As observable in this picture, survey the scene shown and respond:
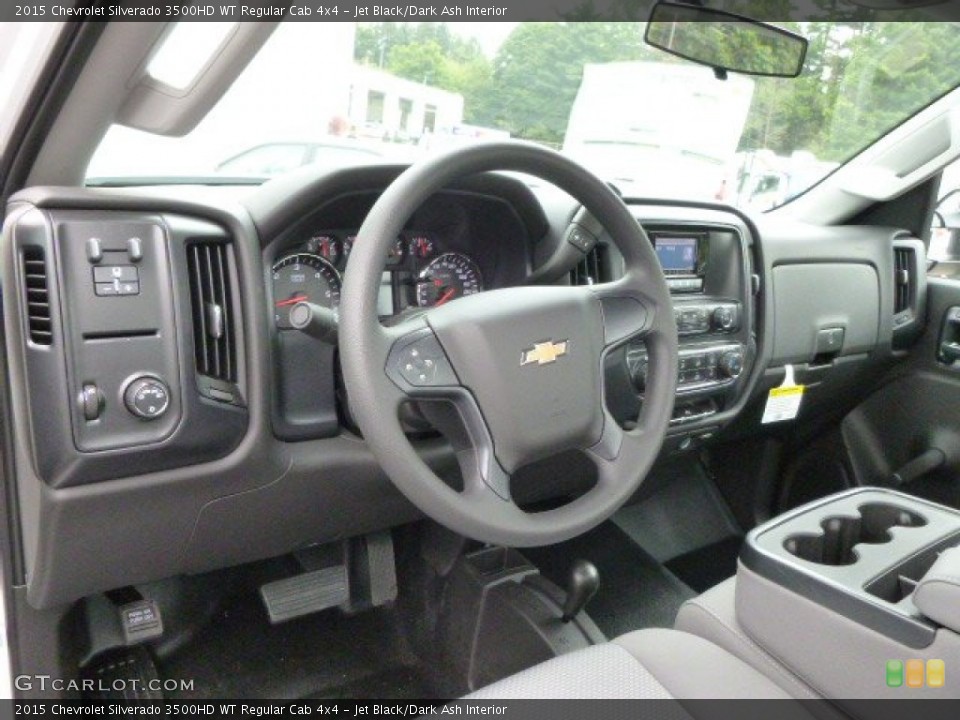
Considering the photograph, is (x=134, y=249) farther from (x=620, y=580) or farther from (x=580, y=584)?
(x=620, y=580)

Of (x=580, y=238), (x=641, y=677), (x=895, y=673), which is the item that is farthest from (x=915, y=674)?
(x=580, y=238)

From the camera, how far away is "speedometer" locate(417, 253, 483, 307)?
169cm

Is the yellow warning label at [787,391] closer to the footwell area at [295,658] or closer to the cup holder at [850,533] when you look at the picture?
the cup holder at [850,533]

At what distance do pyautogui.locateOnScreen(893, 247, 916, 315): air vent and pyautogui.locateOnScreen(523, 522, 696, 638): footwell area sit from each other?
1.13m

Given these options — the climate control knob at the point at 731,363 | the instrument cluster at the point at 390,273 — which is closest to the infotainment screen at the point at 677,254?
the climate control knob at the point at 731,363

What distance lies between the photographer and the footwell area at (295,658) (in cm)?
195

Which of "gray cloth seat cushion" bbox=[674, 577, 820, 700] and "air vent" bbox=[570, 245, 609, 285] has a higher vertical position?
"air vent" bbox=[570, 245, 609, 285]

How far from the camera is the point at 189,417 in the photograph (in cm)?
134

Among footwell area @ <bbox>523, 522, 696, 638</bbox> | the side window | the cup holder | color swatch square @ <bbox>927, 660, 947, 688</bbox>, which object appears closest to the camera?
color swatch square @ <bbox>927, 660, 947, 688</bbox>

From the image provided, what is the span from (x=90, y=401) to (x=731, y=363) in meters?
1.49

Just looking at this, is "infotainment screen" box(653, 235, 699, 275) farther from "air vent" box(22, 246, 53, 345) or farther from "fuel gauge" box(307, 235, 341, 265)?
"air vent" box(22, 246, 53, 345)

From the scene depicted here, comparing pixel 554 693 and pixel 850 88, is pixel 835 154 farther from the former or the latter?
pixel 554 693

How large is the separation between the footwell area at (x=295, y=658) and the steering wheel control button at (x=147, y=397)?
874mm

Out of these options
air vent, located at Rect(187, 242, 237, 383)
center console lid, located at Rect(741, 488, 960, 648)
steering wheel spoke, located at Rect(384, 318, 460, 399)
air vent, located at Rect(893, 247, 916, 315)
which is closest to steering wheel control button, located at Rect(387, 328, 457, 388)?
steering wheel spoke, located at Rect(384, 318, 460, 399)
